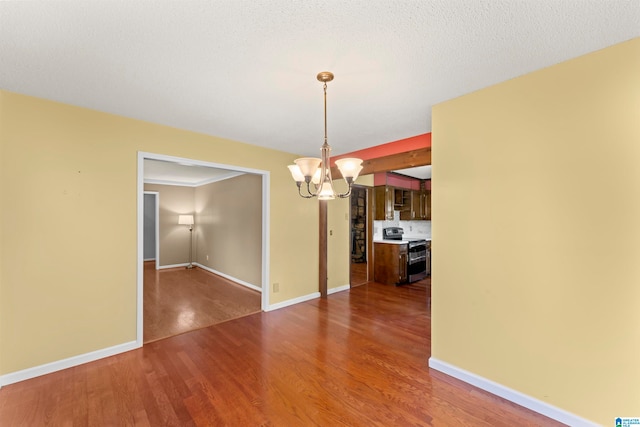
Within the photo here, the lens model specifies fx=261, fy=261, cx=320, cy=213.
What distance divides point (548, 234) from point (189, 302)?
466 cm

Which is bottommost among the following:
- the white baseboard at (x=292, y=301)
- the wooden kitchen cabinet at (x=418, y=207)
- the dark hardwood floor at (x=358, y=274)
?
the dark hardwood floor at (x=358, y=274)

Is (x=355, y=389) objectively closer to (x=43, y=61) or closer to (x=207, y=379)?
(x=207, y=379)

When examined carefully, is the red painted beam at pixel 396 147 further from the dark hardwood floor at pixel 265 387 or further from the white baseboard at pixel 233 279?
the white baseboard at pixel 233 279

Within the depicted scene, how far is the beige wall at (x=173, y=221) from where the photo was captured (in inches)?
275

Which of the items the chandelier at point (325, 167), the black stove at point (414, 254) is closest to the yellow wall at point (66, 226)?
the chandelier at point (325, 167)

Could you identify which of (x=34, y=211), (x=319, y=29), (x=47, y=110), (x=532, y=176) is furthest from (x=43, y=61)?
(x=532, y=176)

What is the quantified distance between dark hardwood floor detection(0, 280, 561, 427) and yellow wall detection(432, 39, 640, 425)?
362 mm

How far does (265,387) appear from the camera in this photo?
2.15 metres

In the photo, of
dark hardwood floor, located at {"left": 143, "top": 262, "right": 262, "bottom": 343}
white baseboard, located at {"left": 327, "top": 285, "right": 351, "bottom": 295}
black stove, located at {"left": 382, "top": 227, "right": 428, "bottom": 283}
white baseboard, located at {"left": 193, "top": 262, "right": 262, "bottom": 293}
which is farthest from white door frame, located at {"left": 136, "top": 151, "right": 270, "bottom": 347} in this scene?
black stove, located at {"left": 382, "top": 227, "right": 428, "bottom": 283}

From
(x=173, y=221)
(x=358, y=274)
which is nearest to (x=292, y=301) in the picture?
(x=358, y=274)

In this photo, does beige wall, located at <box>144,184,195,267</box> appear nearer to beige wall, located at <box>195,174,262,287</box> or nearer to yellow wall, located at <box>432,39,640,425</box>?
beige wall, located at <box>195,174,262,287</box>

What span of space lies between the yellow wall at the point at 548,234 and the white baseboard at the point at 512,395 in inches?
1.5

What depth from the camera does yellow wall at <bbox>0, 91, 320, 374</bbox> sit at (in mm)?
2199

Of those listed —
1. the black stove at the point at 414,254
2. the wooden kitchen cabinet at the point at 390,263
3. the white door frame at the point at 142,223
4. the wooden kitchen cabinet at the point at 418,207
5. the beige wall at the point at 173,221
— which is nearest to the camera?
the white door frame at the point at 142,223
